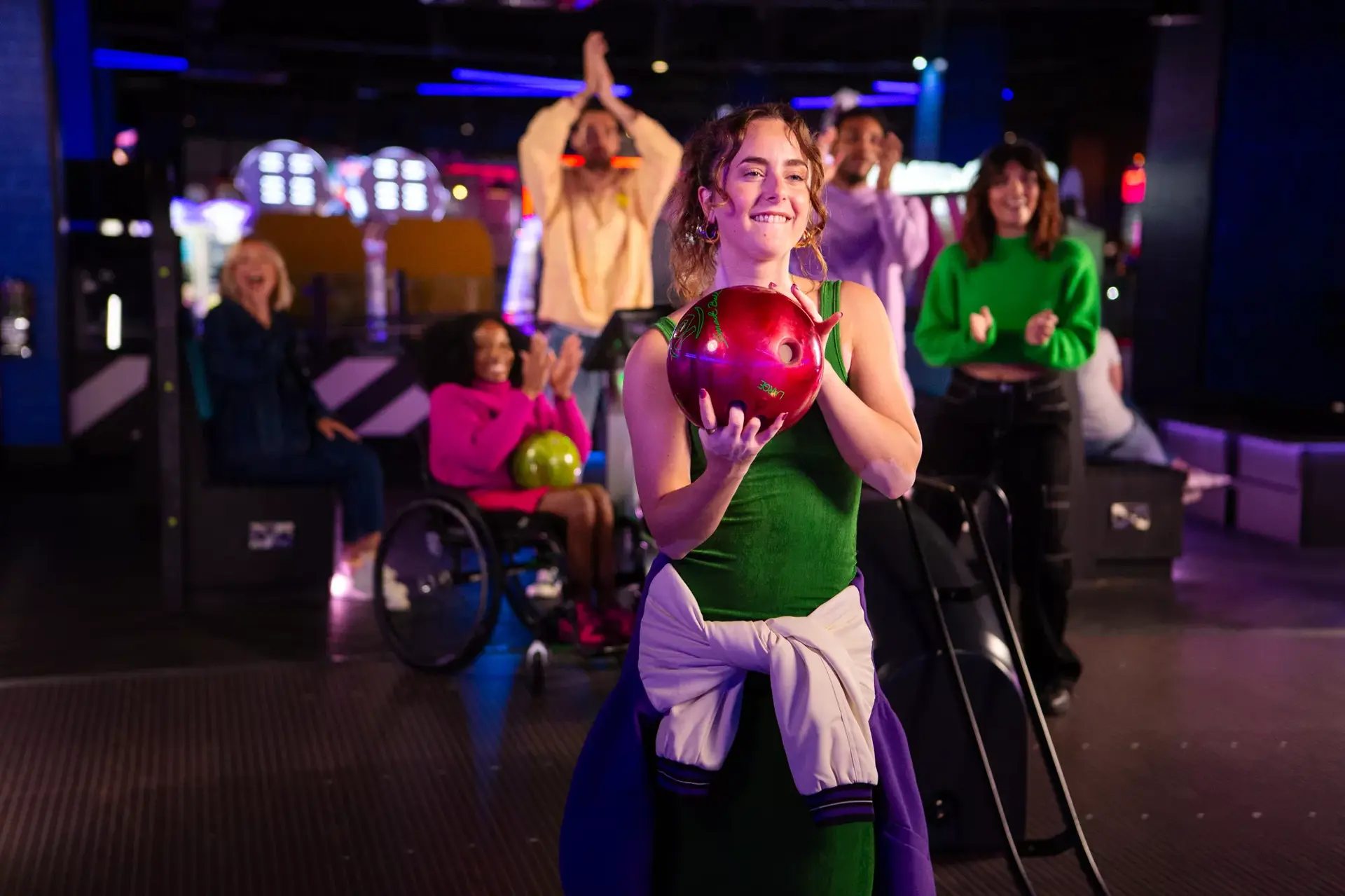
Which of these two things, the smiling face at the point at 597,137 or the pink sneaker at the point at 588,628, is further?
the smiling face at the point at 597,137

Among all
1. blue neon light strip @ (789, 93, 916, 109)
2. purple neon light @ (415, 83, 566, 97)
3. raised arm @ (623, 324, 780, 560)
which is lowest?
raised arm @ (623, 324, 780, 560)

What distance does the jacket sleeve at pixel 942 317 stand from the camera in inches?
154

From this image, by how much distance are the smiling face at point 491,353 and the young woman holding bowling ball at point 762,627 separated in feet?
9.18

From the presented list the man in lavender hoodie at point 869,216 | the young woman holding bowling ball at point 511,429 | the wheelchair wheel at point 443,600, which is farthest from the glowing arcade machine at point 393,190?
the man in lavender hoodie at point 869,216

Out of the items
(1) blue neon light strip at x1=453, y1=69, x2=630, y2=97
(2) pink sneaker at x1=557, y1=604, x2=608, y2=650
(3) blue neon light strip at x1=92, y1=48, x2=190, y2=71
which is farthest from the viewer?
(1) blue neon light strip at x1=453, y1=69, x2=630, y2=97

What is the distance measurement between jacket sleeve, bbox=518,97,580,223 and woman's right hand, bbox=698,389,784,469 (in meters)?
3.74

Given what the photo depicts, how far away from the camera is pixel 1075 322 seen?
3.83m

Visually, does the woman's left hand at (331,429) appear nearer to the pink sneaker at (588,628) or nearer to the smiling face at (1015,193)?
the pink sneaker at (588,628)

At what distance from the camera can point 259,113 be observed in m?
22.2

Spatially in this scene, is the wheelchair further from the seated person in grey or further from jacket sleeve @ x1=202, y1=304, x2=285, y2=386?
the seated person in grey

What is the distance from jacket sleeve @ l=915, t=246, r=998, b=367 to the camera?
12.8 feet

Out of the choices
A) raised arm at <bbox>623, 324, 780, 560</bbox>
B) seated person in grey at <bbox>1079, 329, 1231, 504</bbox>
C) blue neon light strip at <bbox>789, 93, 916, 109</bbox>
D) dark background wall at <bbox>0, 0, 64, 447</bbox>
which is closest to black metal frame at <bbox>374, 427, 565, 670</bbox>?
raised arm at <bbox>623, 324, 780, 560</bbox>

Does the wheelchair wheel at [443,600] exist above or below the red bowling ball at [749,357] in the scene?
below

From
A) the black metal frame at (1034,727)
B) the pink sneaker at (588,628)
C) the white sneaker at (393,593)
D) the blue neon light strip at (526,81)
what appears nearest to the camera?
the black metal frame at (1034,727)
